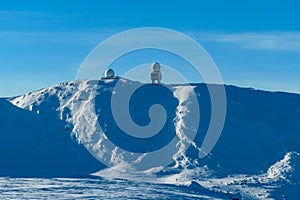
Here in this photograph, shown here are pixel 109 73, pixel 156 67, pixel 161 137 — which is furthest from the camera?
pixel 109 73

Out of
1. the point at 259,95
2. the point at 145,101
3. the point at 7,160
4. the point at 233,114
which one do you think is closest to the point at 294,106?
the point at 259,95

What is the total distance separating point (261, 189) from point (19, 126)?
176 feet

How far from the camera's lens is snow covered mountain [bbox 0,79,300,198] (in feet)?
352

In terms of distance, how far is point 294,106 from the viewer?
13625 cm

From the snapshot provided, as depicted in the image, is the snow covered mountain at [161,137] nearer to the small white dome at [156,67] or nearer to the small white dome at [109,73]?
the small white dome at [109,73]

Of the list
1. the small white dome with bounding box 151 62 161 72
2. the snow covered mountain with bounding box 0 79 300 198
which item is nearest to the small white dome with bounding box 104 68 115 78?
the snow covered mountain with bounding box 0 79 300 198

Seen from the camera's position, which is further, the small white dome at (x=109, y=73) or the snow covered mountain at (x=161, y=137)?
the small white dome at (x=109, y=73)

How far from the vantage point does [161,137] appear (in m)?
119

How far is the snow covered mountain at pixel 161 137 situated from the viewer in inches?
4225

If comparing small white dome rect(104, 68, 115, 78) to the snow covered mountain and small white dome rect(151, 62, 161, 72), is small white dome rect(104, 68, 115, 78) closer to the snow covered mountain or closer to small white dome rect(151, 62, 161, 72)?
the snow covered mountain

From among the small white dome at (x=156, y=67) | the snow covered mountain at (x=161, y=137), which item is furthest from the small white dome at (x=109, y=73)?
the small white dome at (x=156, y=67)

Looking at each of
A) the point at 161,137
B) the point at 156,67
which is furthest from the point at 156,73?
the point at 161,137

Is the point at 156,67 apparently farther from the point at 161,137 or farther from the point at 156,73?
the point at 161,137

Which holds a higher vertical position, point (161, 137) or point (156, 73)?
point (156, 73)
